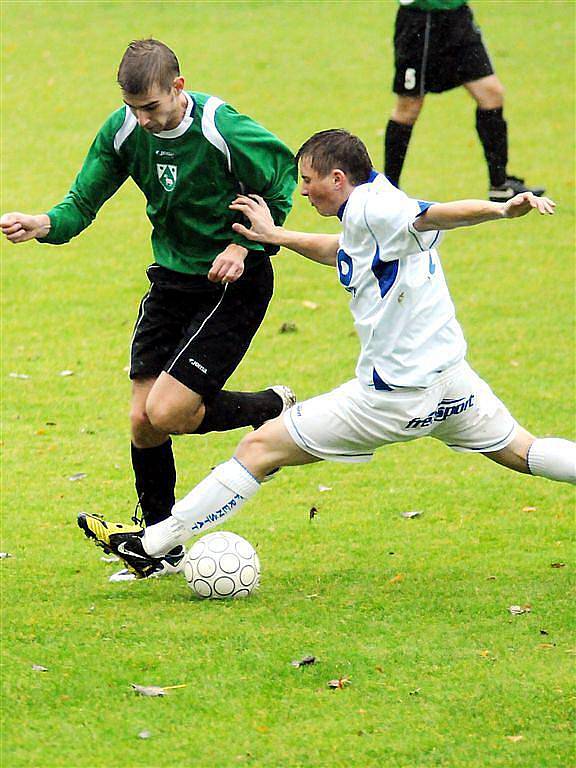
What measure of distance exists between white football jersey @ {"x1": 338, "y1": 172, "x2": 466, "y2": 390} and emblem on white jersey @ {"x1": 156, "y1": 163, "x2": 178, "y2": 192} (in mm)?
877

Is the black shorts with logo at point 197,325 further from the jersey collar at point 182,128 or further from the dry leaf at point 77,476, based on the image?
the dry leaf at point 77,476

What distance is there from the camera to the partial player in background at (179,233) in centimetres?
564

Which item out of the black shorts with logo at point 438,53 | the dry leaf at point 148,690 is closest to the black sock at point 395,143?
the black shorts with logo at point 438,53

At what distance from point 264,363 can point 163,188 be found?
11.9ft

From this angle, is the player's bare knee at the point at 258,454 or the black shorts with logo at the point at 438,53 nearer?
the player's bare knee at the point at 258,454

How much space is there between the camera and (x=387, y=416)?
5.29 m

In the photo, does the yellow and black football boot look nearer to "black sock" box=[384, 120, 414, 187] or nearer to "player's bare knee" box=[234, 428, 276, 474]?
"player's bare knee" box=[234, 428, 276, 474]

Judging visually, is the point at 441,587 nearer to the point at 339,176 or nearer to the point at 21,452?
the point at 339,176

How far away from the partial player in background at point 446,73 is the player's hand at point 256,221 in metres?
5.88

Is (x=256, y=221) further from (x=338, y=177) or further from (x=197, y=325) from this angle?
(x=197, y=325)

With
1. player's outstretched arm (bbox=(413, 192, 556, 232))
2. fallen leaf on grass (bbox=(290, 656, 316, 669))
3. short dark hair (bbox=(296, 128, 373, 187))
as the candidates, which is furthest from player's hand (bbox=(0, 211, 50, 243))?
fallen leaf on grass (bbox=(290, 656, 316, 669))

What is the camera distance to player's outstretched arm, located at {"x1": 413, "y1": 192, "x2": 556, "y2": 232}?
4.67 m

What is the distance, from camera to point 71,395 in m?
8.75

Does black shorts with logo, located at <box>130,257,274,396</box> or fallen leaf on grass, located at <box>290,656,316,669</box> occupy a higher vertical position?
black shorts with logo, located at <box>130,257,274,396</box>
